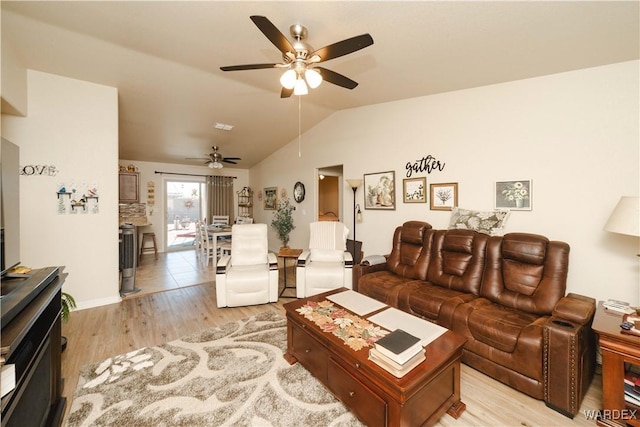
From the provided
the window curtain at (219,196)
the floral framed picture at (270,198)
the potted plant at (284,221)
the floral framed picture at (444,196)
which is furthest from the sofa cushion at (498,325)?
the window curtain at (219,196)

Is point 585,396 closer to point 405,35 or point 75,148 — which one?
point 405,35

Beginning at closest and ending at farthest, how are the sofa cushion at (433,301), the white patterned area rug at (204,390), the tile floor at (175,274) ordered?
the white patterned area rug at (204,390), the sofa cushion at (433,301), the tile floor at (175,274)

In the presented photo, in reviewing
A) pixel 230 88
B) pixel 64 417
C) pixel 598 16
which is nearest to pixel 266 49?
pixel 230 88

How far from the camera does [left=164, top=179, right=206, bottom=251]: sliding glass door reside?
23.5 feet

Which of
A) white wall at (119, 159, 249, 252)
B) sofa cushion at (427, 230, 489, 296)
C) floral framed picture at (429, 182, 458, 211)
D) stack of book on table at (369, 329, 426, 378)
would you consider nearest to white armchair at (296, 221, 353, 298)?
sofa cushion at (427, 230, 489, 296)

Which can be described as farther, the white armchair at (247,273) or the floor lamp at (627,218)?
the white armchair at (247,273)

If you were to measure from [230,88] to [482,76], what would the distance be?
307 centimetres

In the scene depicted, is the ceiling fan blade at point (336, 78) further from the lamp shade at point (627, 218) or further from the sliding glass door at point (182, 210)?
the sliding glass door at point (182, 210)

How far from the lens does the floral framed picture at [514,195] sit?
261cm

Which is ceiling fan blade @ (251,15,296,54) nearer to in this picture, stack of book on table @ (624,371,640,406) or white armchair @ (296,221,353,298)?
white armchair @ (296,221,353,298)

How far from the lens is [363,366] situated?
1.44 m

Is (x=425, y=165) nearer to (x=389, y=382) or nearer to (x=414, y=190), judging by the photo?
Result: (x=414, y=190)

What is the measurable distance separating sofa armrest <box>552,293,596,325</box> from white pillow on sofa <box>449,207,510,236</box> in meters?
0.92

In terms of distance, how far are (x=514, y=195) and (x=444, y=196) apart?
0.74 metres
